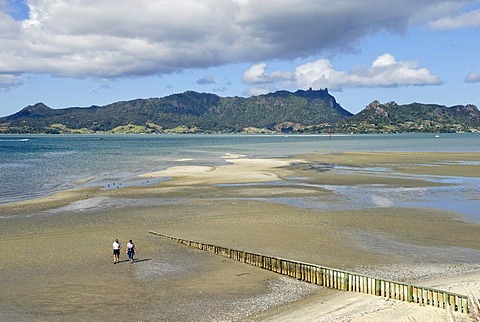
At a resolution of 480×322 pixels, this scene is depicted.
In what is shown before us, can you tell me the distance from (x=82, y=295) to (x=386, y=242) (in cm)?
1984

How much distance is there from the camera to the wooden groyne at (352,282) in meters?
18.9

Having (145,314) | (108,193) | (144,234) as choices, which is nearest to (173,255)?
(144,234)

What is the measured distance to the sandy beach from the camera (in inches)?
791

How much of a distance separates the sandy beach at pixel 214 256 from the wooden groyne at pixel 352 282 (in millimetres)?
495

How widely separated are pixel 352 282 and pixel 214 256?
31.8 feet

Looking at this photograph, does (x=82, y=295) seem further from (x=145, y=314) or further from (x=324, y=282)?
(x=324, y=282)

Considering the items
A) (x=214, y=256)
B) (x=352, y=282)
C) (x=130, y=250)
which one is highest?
(x=130, y=250)

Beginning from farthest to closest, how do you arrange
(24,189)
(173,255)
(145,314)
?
(24,189) < (173,255) < (145,314)

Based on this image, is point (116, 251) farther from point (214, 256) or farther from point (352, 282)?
point (352, 282)

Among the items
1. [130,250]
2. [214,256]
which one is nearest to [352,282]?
[214,256]

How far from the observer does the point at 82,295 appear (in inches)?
865

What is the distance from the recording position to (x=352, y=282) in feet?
71.8

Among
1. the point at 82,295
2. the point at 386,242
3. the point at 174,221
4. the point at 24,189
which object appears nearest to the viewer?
the point at 82,295

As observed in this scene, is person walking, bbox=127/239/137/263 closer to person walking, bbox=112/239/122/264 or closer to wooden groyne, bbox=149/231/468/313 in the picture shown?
person walking, bbox=112/239/122/264
